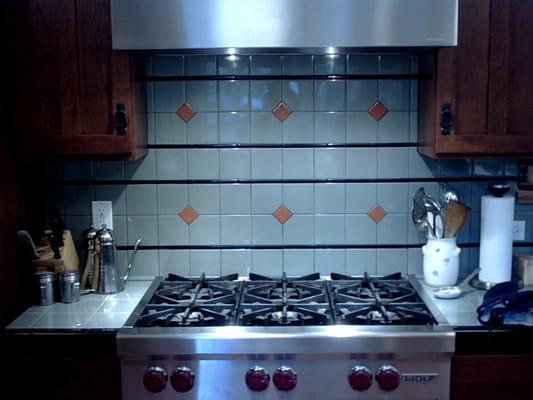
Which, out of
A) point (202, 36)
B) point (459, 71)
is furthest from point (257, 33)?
point (459, 71)

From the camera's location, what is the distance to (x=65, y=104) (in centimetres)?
221

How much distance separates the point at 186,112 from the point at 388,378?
4.07 ft

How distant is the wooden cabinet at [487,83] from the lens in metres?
2.13

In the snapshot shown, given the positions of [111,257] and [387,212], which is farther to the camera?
[387,212]

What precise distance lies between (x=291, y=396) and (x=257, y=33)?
1.12 meters

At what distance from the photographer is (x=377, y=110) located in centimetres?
251

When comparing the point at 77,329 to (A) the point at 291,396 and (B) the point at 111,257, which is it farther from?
(A) the point at 291,396

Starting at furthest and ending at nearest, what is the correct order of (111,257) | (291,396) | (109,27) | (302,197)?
(302,197)
(111,257)
(109,27)
(291,396)

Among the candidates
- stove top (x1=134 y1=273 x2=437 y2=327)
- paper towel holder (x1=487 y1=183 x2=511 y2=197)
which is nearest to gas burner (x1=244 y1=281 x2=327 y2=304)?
stove top (x1=134 y1=273 x2=437 y2=327)

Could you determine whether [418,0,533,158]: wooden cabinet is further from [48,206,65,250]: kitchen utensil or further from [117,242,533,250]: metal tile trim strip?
[48,206,65,250]: kitchen utensil

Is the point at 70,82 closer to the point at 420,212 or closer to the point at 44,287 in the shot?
the point at 44,287

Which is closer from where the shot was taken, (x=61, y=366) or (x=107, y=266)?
(x=61, y=366)

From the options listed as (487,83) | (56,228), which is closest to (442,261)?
(487,83)

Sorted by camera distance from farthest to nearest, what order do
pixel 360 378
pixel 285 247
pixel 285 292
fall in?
pixel 285 247 < pixel 285 292 < pixel 360 378
